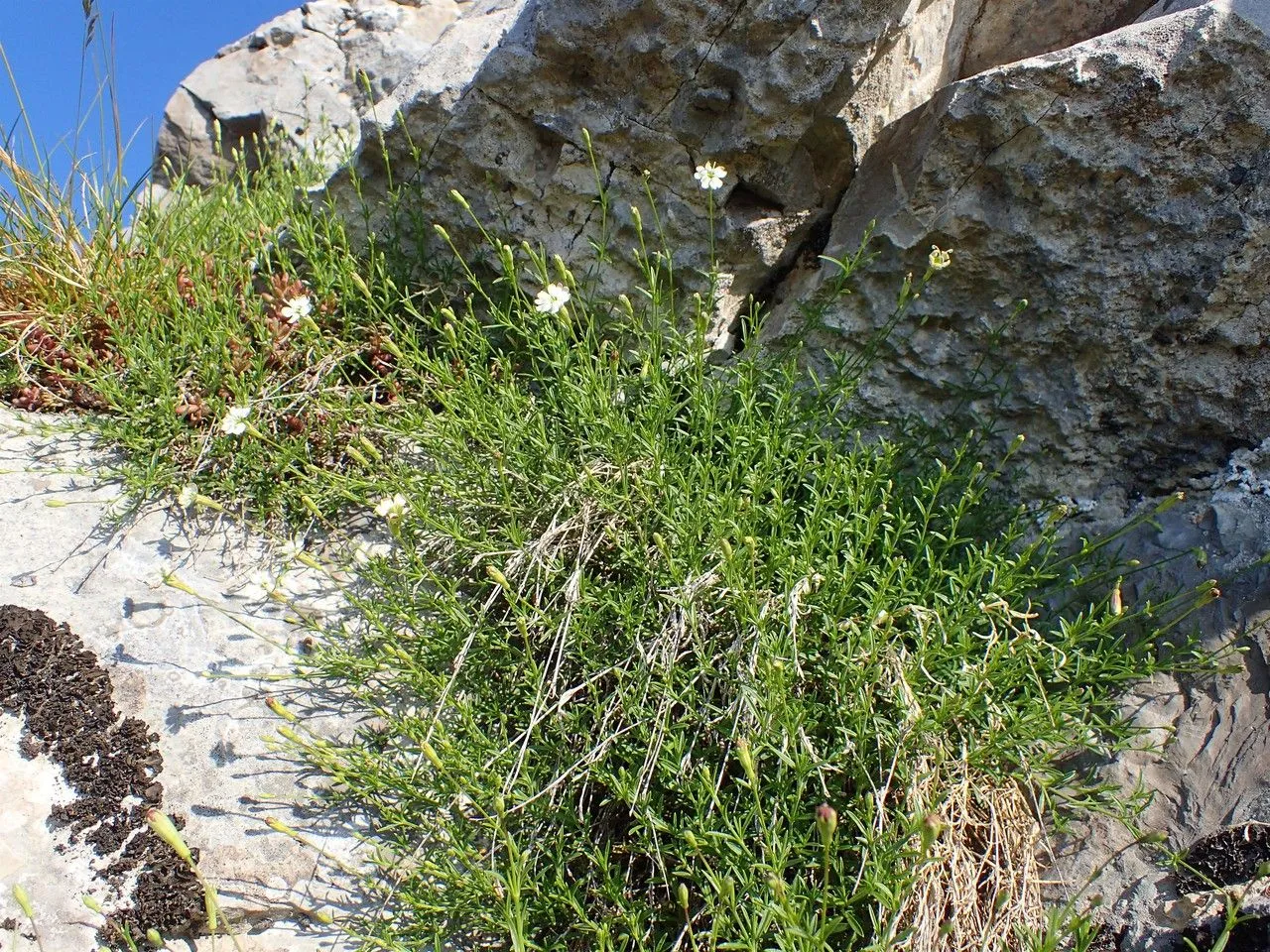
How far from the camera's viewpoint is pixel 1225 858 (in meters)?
2.34

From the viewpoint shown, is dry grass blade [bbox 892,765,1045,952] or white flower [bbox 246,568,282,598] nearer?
dry grass blade [bbox 892,765,1045,952]

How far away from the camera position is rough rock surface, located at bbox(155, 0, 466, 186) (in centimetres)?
650

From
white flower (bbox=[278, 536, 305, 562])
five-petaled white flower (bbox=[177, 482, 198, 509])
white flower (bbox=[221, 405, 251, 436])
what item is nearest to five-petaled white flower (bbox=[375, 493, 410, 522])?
white flower (bbox=[278, 536, 305, 562])

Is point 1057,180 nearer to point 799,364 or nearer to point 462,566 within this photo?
point 799,364

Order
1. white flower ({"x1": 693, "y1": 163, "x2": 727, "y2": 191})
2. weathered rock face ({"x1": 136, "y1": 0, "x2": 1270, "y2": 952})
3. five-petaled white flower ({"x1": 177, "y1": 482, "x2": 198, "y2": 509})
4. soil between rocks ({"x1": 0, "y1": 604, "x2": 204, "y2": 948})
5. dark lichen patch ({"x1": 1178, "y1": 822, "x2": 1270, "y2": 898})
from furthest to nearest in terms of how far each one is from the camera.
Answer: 1. five-petaled white flower ({"x1": 177, "y1": 482, "x2": 198, "y2": 509})
2. white flower ({"x1": 693, "y1": 163, "x2": 727, "y2": 191})
3. weathered rock face ({"x1": 136, "y1": 0, "x2": 1270, "y2": 952})
4. soil between rocks ({"x1": 0, "y1": 604, "x2": 204, "y2": 948})
5. dark lichen patch ({"x1": 1178, "y1": 822, "x2": 1270, "y2": 898})

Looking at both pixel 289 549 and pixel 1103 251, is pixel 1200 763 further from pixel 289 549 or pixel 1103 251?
pixel 289 549

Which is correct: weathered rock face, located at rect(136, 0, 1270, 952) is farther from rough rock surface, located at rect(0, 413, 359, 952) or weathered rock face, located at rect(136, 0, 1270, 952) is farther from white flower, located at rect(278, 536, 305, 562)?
rough rock surface, located at rect(0, 413, 359, 952)

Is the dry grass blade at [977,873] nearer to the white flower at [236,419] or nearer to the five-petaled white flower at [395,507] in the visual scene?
the five-petaled white flower at [395,507]

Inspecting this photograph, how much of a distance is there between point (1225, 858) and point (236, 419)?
3.33m

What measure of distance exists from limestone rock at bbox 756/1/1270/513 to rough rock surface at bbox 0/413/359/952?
7.46ft

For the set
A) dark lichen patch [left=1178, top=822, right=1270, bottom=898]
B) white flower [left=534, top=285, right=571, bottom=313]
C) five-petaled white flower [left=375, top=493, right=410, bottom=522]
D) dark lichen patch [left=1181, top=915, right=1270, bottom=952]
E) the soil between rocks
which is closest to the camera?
dark lichen patch [left=1181, top=915, right=1270, bottom=952]

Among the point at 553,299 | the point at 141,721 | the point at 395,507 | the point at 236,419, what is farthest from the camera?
the point at 236,419

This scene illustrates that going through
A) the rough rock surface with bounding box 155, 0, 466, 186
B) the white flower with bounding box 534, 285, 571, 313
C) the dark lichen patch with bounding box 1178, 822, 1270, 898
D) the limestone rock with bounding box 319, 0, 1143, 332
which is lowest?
Result: the dark lichen patch with bounding box 1178, 822, 1270, 898

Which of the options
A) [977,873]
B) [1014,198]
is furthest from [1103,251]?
[977,873]
